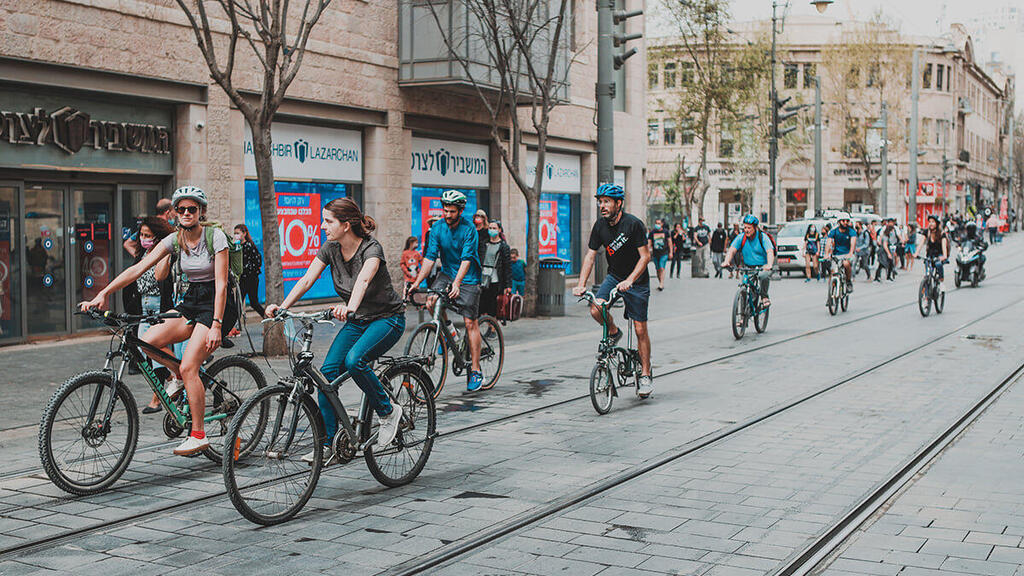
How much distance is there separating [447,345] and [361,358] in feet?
13.2

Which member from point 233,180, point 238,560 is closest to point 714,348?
point 233,180

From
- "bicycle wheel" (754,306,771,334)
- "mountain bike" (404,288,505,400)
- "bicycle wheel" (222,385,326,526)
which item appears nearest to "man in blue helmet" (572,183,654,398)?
"mountain bike" (404,288,505,400)

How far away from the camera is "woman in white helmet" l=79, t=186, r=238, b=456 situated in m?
7.07

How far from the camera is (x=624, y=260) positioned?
32.9 ft

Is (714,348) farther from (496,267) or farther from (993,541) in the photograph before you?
(993,541)

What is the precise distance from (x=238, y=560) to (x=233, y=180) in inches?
510

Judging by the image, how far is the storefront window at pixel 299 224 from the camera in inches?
747

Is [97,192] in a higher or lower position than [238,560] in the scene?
higher

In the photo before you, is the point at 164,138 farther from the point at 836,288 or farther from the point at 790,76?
the point at 790,76

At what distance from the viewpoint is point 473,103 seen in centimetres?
2386

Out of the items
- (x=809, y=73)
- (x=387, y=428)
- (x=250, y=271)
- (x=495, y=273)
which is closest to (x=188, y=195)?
(x=387, y=428)

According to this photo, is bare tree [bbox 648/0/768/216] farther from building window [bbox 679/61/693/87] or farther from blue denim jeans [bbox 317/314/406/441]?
blue denim jeans [bbox 317/314/406/441]

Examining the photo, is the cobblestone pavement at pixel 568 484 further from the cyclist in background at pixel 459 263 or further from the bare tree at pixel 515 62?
the bare tree at pixel 515 62

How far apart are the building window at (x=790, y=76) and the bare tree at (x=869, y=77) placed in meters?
6.64
